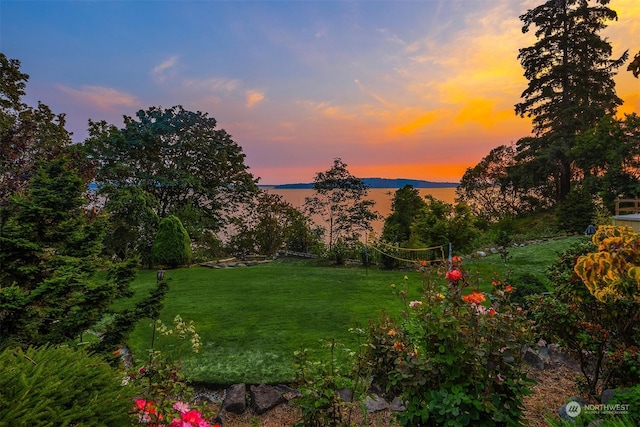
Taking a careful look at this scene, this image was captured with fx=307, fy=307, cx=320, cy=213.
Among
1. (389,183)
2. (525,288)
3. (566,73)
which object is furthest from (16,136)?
(566,73)

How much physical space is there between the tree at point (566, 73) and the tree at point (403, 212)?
930cm

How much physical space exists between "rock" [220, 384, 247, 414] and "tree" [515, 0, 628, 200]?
19.5 meters

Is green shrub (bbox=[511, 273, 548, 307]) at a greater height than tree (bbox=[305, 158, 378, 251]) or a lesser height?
lesser

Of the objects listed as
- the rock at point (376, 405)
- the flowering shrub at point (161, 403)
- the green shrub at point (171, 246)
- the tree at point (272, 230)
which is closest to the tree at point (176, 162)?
the tree at point (272, 230)

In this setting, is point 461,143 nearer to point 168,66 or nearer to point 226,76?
point 226,76

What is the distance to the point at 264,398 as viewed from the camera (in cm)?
284

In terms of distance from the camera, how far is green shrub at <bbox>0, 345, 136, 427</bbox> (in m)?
1.19

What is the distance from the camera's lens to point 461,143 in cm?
1194

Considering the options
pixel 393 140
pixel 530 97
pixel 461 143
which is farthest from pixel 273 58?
pixel 530 97

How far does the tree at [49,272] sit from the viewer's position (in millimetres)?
2211

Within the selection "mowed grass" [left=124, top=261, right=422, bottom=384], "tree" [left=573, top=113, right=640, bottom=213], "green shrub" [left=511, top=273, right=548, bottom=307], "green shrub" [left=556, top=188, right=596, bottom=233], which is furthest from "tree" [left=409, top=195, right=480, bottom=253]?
"tree" [left=573, top=113, right=640, bottom=213]

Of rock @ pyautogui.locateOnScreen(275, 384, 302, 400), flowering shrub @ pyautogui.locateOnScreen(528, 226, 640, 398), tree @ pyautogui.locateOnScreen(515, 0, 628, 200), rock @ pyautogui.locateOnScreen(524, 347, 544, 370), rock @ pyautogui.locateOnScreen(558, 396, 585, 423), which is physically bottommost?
rock @ pyautogui.locateOnScreen(275, 384, 302, 400)

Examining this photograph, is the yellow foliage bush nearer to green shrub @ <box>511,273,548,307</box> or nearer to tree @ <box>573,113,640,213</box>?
green shrub @ <box>511,273,548,307</box>

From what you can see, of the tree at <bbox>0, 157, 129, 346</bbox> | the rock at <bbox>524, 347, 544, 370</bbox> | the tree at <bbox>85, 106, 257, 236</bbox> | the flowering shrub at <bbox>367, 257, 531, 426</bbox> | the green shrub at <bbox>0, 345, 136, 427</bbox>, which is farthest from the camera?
the tree at <bbox>85, 106, 257, 236</bbox>
